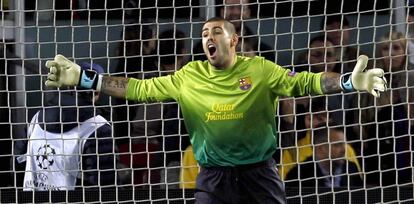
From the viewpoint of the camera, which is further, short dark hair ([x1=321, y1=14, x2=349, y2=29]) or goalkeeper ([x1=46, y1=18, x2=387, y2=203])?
short dark hair ([x1=321, y1=14, x2=349, y2=29])

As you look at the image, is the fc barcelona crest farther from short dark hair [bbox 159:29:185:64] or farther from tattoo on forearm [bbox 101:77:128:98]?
short dark hair [bbox 159:29:185:64]

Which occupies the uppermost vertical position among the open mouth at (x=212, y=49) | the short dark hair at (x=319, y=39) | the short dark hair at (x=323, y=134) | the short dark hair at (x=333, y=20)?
the short dark hair at (x=333, y=20)

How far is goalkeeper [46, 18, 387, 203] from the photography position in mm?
7617

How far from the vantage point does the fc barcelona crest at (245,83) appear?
7699 millimetres

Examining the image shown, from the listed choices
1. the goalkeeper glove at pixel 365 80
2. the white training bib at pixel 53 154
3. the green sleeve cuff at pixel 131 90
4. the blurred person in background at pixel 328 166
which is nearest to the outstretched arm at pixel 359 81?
the goalkeeper glove at pixel 365 80

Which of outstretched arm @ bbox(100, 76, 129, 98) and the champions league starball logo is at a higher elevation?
outstretched arm @ bbox(100, 76, 129, 98)

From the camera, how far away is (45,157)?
902 centimetres

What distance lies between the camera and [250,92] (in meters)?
7.68

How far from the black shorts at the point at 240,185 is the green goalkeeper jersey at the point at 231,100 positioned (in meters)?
0.05

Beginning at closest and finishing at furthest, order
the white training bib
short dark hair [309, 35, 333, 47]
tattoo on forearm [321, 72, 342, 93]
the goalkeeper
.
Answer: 1. tattoo on forearm [321, 72, 342, 93]
2. the goalkeeper
3. the white training bib
4. short dark hair [309, 35, 333, 47]

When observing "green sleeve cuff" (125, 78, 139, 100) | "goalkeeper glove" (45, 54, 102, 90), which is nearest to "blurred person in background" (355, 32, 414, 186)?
"green sleeve cuff" (125, 78, 139, 100)

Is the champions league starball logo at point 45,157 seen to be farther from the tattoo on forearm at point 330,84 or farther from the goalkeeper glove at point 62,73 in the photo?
the tattoo on forearm at point 330,84

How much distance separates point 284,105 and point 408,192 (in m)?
1.02

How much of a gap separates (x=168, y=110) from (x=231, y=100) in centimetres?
159
